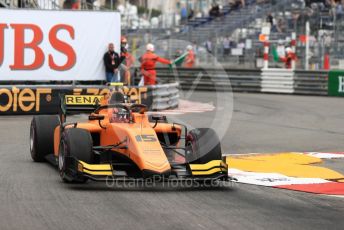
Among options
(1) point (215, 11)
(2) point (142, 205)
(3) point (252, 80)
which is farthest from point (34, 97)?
(1) point (215, 11)

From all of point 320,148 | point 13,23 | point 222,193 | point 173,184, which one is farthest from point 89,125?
point 13,23

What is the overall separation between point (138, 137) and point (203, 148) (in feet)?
3.01

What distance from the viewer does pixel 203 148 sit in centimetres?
966

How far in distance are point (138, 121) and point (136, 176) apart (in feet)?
2.69

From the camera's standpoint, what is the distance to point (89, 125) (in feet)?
33.1

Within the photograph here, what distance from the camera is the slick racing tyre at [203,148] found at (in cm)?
964

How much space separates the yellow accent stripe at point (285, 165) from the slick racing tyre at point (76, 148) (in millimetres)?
2446

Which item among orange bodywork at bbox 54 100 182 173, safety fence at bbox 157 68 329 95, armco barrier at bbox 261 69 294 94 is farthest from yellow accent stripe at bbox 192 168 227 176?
armco barrier at bbox 261 69 294 94

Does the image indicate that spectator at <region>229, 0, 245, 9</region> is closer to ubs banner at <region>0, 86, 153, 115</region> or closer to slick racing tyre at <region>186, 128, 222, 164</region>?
ubs banner at <region>0, 86, 153, 115</region>

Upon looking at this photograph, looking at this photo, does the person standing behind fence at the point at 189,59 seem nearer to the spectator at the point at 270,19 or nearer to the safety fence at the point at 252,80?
the safety fence at the point at 252,80

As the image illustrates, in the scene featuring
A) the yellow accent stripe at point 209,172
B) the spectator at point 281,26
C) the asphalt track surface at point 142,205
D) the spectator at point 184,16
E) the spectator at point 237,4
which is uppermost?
the spectator at point 237,4

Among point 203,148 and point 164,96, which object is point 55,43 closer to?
point 164,96

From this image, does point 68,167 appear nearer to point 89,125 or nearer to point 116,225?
point 89,125

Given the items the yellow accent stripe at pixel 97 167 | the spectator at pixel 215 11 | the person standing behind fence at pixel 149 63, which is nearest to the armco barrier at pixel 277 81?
the person standing behind fence at pixel 149 63
